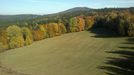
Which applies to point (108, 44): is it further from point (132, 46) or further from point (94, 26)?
point (94, 26)

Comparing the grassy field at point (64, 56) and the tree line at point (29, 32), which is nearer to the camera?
the grassy field at point (64, 56)

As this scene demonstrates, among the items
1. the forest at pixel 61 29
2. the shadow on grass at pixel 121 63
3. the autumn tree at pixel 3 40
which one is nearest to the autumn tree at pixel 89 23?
the forest at pixel 61 29

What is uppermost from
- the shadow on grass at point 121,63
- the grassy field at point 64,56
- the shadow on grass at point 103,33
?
the shadow on grass at point 103,33

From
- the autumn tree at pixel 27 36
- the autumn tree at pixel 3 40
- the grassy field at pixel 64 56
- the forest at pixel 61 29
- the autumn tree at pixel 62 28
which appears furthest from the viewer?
the autumn tree at pixel 62 28

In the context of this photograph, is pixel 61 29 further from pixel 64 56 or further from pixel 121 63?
pixel 121 63

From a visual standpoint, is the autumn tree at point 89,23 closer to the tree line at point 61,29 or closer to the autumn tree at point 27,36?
the tree line at point 61,29

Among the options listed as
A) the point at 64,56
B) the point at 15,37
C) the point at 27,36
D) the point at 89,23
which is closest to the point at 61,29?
the point at 89,23

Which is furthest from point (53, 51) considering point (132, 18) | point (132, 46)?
point (132, 18)

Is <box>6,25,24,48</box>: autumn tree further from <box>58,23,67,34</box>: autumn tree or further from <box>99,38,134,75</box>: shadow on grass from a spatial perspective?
<box>99,38,134,75</box>: shadow on grass
